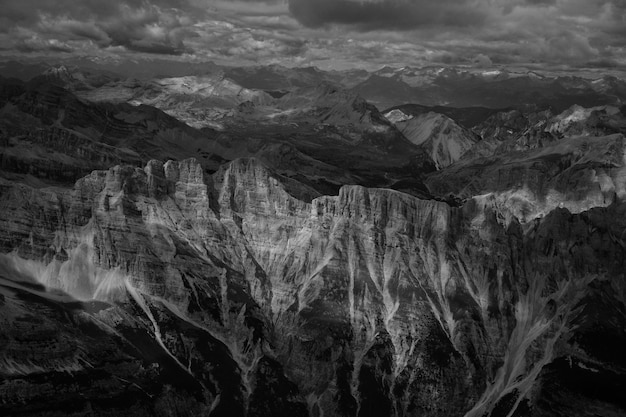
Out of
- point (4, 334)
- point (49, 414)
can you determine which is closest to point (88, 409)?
point (49, 414)

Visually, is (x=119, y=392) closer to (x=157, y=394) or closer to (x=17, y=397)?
(x=157, y=394)

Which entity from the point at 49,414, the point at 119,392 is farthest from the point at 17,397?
the point at 119,392

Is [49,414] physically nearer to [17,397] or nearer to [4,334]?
[17,397]

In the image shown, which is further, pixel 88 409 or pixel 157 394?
pixel 157 394

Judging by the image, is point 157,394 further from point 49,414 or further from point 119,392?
point 49,414

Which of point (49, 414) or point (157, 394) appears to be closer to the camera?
point (49, 414)

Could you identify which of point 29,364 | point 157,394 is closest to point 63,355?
point 29,364

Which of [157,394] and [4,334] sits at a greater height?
[4,334]
